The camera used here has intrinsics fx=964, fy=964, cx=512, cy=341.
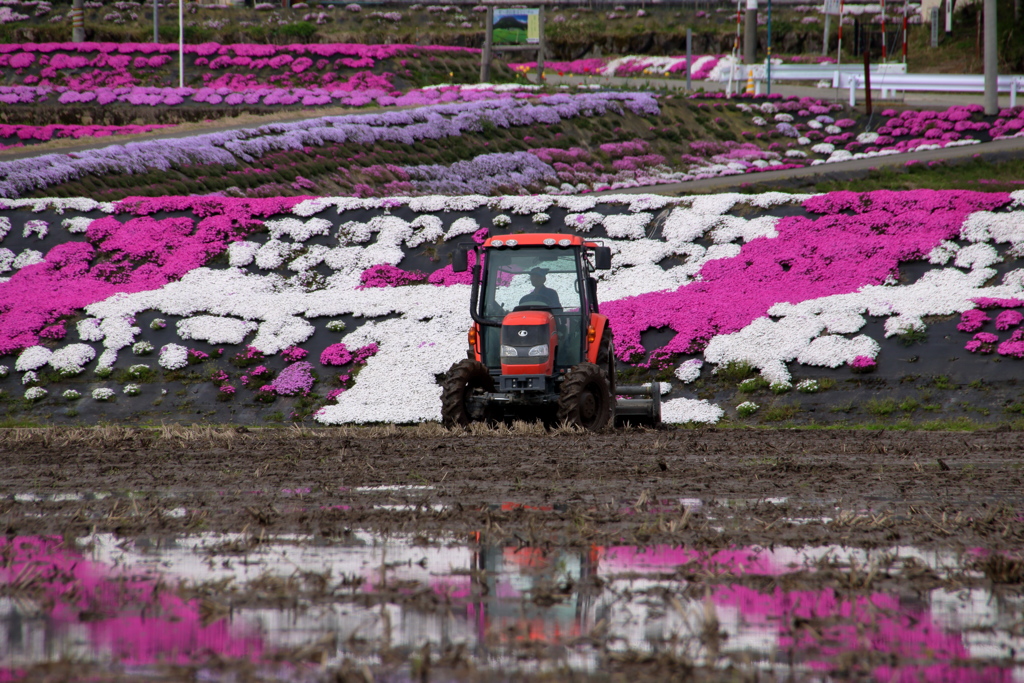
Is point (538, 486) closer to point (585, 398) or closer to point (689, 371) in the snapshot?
point (585, 398)

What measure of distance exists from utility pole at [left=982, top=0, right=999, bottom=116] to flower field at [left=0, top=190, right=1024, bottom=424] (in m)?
12.5

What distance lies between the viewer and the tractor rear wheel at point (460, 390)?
12344 mm

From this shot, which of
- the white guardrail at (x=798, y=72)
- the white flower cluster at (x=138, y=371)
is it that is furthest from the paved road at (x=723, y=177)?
the white flower cluster at (x=138, y=371)

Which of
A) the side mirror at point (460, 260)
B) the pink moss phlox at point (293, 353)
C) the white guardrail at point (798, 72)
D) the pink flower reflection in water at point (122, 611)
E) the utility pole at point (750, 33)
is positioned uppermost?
the utility pole at point (750, 33)

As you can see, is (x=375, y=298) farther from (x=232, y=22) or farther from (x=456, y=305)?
(x=232, y=22)

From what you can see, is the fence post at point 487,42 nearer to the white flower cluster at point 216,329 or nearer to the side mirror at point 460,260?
the white flower cluster at point 216,329

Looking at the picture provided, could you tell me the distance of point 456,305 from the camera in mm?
19750

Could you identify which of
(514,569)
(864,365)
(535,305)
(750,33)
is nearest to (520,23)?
(750,33)

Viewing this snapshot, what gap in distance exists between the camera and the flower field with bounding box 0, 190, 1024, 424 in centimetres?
1709

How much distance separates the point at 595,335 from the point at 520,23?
38.9 metres

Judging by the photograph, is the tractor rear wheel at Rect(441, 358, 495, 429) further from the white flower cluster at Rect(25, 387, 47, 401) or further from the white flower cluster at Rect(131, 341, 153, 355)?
the white flower cluster at Rect(25, 387, 47, 401)

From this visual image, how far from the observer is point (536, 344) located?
40.3ft

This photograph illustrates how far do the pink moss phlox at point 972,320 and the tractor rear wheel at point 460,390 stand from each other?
360 inches

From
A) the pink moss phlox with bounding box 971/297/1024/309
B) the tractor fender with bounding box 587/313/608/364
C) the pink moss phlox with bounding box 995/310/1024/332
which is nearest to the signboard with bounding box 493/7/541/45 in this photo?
the pink moss phlox with bounding box 971/297/1024/309
